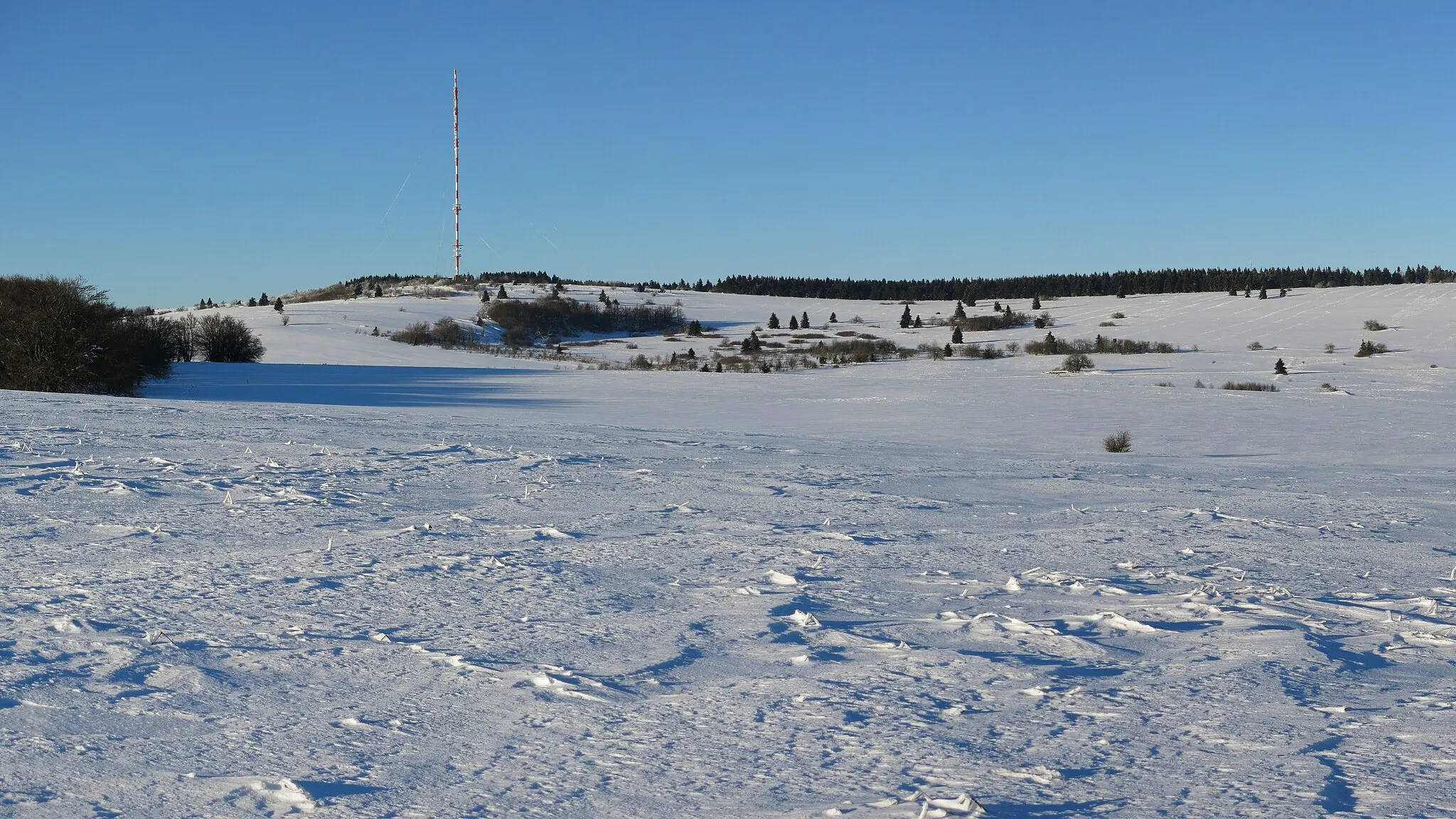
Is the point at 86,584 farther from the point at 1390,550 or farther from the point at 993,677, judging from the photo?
the point at 1390,550

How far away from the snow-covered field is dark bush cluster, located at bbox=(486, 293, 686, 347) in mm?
39998

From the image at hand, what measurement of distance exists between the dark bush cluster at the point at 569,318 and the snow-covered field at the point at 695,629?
131 ft

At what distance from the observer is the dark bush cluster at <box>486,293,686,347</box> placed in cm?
5222

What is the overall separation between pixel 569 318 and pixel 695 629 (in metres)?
51.9

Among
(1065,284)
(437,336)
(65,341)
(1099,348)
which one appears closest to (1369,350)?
(1099,348)

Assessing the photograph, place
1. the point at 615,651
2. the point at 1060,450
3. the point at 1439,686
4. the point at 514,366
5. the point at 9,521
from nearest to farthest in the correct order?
the point at 1439,686
the point at 615,651
the point at 9,521
the point at 1060,450
the point at 514,366

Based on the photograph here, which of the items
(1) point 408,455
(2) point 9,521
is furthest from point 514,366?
(2) point 9,521

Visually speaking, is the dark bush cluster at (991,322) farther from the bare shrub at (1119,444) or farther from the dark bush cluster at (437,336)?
the bare shrub at (1119,444)

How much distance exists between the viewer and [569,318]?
56.0 m

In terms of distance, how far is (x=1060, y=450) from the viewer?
15094 millimetres

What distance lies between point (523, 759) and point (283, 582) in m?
2.56

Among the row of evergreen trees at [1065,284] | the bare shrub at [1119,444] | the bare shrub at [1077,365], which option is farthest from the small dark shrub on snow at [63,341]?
the row of evergreen trees at [1065,284]

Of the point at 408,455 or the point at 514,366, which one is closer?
the point at 408,455

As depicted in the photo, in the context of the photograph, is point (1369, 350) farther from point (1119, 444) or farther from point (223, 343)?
point (223, 343)
